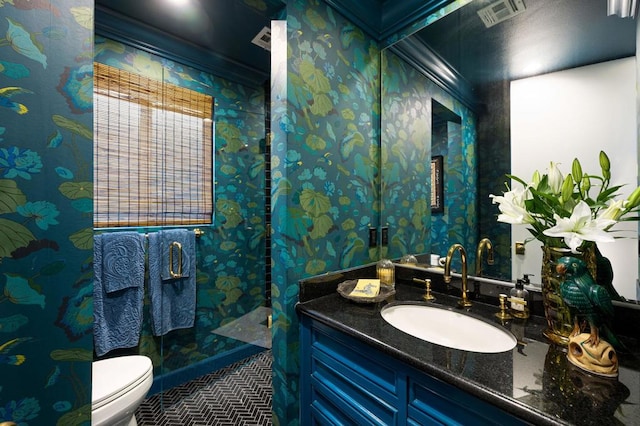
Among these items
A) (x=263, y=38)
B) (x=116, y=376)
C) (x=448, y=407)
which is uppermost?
(x=263, y=38)

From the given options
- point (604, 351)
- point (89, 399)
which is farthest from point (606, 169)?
point (89, 399)

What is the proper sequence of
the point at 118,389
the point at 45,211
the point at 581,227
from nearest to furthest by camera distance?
the point at 45,211
the point at 581,227
the point at 118,389

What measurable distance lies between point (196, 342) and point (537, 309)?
2.22 meters

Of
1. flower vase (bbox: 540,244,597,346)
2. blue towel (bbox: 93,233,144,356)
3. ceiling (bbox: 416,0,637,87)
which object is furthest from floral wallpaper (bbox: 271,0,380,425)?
blue towel (bbox: 93,233,144,356)

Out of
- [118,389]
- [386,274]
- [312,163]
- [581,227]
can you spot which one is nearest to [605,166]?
[581,227]

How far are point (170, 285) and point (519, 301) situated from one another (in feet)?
7.06

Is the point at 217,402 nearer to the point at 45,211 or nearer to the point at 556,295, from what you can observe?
the point at 45,211

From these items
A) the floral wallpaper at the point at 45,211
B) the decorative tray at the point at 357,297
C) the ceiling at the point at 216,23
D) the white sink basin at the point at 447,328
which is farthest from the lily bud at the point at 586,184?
the floral wallpaper at the point at 45,211

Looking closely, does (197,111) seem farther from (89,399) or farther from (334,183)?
(89,399)

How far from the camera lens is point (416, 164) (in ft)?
5.05

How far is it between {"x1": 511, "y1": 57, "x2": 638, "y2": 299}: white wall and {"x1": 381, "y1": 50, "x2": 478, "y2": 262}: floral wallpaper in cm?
24

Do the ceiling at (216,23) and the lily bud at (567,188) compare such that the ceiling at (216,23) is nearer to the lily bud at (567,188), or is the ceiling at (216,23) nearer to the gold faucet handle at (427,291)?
the lily bud at (567,188)

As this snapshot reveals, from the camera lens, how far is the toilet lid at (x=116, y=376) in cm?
115

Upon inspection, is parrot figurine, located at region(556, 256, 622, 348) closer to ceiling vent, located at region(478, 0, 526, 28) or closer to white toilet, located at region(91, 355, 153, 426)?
ceiling vent, located at region(478, 0, 526, 28)
